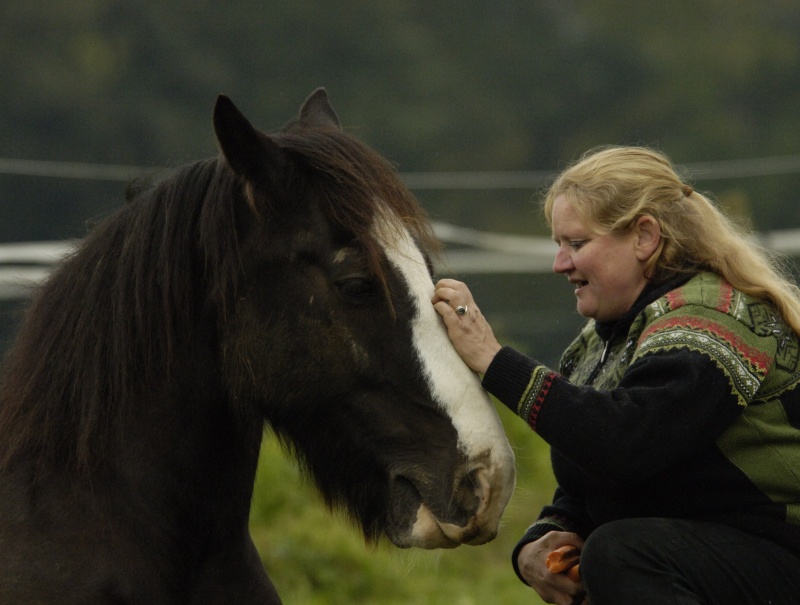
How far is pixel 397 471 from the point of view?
2758mm

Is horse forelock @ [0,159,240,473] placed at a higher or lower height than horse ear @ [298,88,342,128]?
lower

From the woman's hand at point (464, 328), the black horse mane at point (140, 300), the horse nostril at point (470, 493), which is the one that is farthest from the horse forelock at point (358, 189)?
the horse nostril at point (470, 493)

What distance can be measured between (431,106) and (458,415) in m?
14.5

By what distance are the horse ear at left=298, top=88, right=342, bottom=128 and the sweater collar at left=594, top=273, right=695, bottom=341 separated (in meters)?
0.95

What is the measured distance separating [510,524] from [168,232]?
5187 mm

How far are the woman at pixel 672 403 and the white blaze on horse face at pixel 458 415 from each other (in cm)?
5

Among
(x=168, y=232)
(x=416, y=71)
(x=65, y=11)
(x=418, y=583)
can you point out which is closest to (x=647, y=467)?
(x=168, y=232)

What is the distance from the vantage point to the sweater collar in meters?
2.88

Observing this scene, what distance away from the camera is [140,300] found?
2789mm

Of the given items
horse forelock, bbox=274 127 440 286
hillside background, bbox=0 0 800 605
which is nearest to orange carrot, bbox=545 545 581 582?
horse forelock, bbox=274 127 440 286

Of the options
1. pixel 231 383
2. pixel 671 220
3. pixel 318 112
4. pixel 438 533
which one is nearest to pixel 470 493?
pixel 438 533

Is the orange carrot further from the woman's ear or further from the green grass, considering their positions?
the green grass

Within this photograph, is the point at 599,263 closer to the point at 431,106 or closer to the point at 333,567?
the point at 333,567

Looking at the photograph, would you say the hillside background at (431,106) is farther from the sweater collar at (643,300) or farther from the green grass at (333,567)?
the sweater collar at (643,300)
